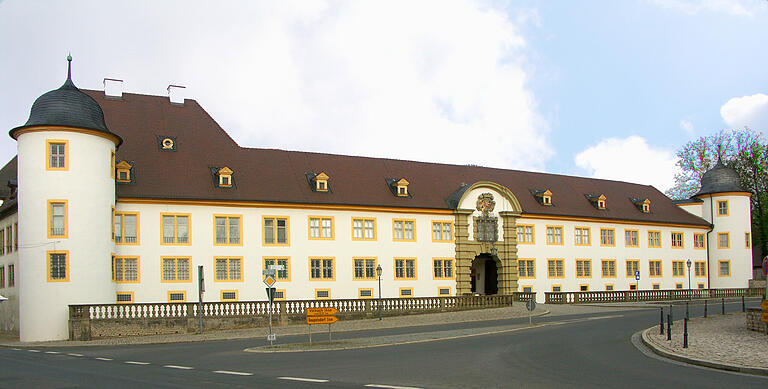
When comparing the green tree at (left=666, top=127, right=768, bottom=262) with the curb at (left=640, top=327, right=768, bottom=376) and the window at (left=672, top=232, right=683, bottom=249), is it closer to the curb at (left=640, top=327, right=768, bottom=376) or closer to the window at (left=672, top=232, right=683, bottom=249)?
the window at (left=672, top=232, right=683, bottom=249)

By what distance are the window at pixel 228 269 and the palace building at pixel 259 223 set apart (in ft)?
0.19

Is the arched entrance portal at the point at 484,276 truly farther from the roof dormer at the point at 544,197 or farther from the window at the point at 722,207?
the window at the point at 722,207

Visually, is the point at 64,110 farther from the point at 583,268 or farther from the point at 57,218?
the point at 583,268

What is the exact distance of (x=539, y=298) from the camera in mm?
56062

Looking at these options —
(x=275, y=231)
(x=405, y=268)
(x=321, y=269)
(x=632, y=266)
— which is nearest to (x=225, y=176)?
(x=275, y=231)

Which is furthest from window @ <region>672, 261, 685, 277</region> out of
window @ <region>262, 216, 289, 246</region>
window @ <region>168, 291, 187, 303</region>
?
window @ <region>168, 291, 187, 303</region>

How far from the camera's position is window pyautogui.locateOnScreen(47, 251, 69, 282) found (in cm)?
3473

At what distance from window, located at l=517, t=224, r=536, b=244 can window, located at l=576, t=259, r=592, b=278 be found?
496 centimetres

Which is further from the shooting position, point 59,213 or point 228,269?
point 228,269

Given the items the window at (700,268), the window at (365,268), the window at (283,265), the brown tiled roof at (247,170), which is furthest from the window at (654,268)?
the window at (283,265)

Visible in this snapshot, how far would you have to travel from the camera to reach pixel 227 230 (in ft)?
146

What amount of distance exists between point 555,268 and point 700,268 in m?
16.8

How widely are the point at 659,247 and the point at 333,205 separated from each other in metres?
30.2

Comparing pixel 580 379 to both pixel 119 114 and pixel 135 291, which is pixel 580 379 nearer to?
pixel 135 291
